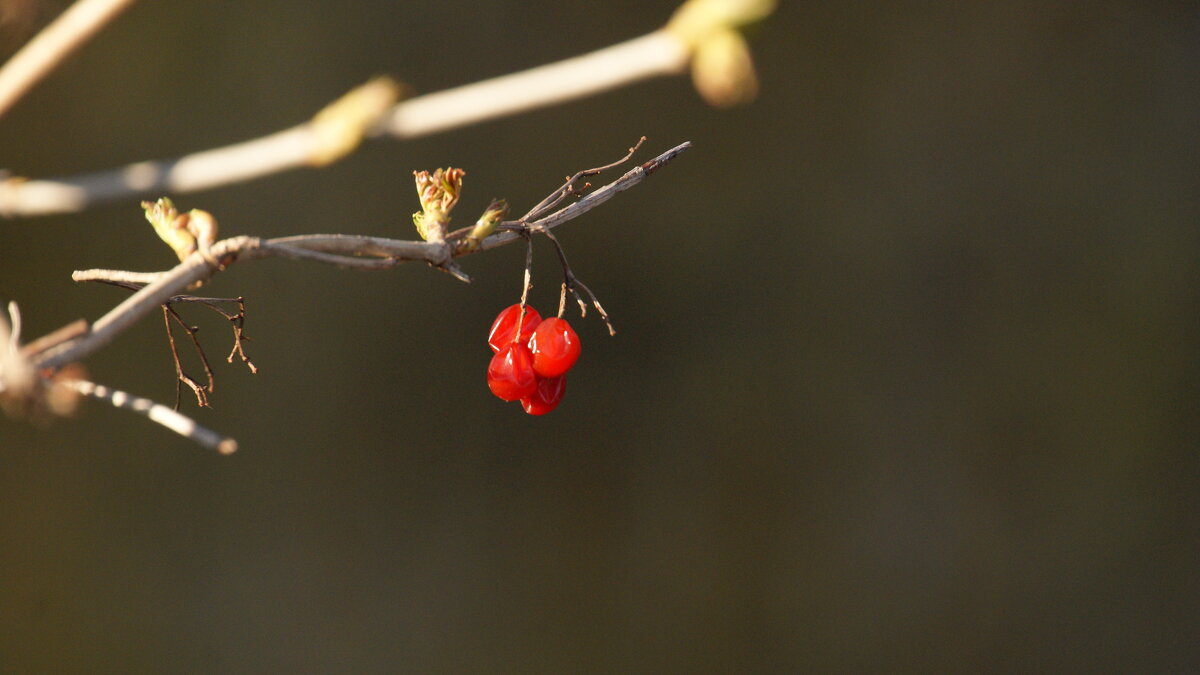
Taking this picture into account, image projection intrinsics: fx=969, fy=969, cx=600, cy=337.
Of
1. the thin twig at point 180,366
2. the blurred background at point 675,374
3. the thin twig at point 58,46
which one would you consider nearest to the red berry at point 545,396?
the thin twig at point 180,366

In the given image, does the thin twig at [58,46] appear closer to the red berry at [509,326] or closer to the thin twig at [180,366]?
the thin twig at [180,366]

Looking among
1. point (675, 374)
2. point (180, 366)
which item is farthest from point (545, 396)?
point (675, 374)

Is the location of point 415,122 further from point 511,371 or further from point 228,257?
point 511,371

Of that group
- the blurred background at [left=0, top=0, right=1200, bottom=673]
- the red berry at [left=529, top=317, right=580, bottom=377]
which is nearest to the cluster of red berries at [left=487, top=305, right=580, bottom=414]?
the red berry at [left=529, top=317, right=580, bottom=377]

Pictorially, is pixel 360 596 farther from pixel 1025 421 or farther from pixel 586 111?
pixel 1025 421

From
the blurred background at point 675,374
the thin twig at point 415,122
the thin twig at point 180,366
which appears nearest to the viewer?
the thin twig at point 415,122

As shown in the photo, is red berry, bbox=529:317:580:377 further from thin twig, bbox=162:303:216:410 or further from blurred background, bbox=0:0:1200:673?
blurred background, bbox=0:0:1200:673
